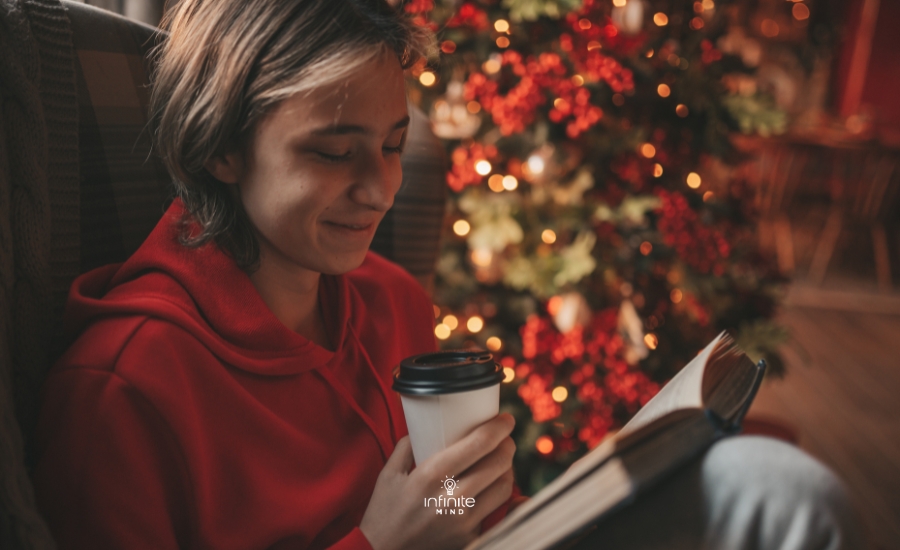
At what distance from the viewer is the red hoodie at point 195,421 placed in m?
0.58

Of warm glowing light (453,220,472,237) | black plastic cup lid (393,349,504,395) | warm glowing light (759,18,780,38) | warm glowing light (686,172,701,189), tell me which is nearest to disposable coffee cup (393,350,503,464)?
black plastic cup lid (393,349,504,395)

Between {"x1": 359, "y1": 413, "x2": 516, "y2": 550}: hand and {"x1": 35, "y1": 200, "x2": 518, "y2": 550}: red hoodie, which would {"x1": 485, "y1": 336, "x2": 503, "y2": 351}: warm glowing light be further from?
{"x1": 359, "y1": 413, "x2": 516, "y2": 550}: hand

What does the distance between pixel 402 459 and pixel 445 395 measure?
11 centimetres

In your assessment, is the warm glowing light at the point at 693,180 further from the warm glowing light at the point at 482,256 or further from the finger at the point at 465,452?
the finger at the point at 465,452

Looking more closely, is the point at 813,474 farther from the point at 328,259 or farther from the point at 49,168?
the point at 49,168

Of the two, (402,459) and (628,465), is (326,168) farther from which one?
(628,465)

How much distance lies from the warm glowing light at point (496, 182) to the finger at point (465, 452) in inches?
52.6

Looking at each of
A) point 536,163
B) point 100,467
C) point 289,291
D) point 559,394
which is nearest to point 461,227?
point 536,163

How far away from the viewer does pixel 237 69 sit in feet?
2.15

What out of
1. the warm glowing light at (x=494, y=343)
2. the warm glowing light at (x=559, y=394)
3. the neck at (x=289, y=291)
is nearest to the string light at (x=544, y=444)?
the warm glowing light at (x=559, y=394)

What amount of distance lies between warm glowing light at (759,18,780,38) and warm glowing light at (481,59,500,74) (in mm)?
6629

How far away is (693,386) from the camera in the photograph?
50 centimetres

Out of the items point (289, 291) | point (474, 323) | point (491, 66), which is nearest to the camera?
point (289, 291)

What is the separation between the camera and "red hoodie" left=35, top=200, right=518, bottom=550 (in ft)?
1.89
